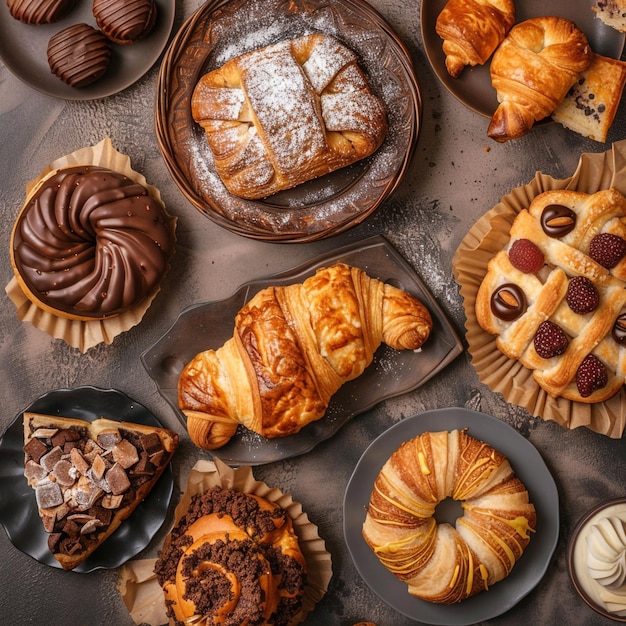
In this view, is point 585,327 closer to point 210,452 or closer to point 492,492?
point 492,492

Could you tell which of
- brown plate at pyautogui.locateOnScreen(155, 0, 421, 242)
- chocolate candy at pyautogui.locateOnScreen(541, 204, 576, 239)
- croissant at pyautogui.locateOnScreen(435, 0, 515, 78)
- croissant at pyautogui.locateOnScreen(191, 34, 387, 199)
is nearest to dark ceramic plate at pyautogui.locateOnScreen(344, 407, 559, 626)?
chocolate candy at pyautogui.locateOnScreen(541, 204, 576, 239)

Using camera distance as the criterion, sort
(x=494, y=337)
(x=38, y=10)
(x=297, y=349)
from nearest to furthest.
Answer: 1. (x=297, y=349)
2. (x=494, y=337)
3. (x=38, y=10)

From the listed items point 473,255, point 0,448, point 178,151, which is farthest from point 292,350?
point 0,448

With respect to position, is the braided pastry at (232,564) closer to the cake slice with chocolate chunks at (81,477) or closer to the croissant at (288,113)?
the cake slice with chocolate chunks at (81,477)

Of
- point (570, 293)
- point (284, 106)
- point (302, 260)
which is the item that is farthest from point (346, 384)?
point (284, 106)

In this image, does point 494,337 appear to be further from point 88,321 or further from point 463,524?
point 88,321

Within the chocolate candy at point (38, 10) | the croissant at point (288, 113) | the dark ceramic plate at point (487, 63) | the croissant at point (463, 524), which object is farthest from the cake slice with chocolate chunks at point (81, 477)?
the dark ceramic plate at point (487, 63)
